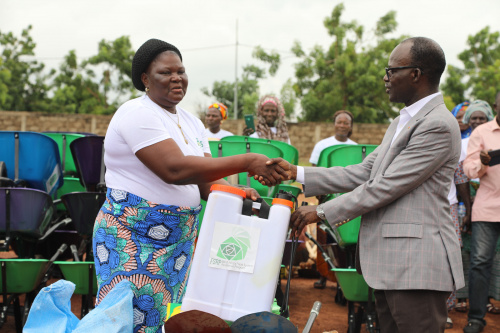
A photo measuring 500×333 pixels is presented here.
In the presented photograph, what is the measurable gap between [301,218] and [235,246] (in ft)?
1.88

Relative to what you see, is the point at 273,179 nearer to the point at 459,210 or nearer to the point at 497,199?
the point at 497,199

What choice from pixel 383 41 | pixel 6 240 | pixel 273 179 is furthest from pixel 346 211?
pixel 383 41

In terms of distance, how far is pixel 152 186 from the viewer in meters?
2.58

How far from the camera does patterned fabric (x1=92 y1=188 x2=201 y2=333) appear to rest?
2.56m

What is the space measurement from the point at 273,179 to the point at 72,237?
3.16 metres

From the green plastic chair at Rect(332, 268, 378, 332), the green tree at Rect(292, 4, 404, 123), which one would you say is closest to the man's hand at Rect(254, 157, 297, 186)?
the green plastic chair at Rect(332, 268, 378, 332)

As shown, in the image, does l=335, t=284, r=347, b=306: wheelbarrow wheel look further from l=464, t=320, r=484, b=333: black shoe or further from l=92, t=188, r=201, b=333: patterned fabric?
l=92, t=188, r=201, b=333: patterned fabric

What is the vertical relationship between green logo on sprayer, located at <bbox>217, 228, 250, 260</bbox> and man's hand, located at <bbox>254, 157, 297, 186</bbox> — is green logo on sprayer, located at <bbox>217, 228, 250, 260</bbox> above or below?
below

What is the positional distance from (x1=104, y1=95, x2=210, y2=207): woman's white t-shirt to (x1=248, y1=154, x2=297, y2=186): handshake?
305mm

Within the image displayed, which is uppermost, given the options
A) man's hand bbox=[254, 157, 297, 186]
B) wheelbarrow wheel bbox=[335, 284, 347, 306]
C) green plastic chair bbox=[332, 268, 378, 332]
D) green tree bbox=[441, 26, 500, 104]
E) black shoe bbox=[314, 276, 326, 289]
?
green tree bbox=[441, 26, 500, 104]

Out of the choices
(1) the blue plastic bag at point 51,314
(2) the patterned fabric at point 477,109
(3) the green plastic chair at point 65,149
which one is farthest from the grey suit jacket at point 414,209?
(3) the green plastic chair at point 65,149

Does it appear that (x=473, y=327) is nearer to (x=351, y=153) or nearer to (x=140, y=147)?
(x=351, y=153)

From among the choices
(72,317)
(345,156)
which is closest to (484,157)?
(345,156)

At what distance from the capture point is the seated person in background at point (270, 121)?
766 cm
